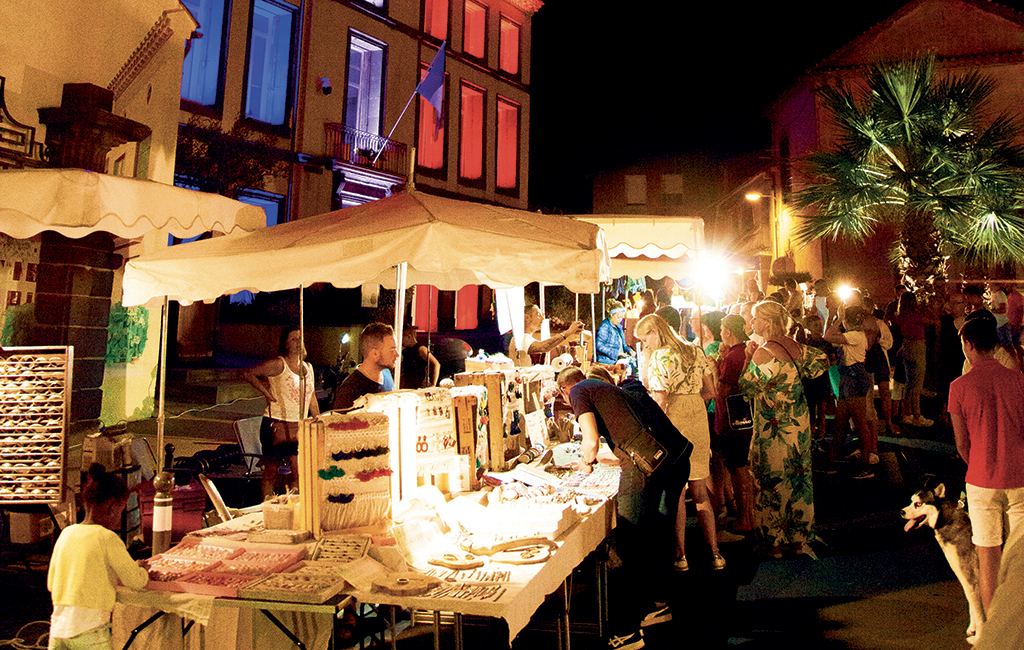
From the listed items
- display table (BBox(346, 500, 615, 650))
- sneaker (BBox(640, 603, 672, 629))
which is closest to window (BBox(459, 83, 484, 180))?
sneaker (BBox(640, 603, 672, 629))

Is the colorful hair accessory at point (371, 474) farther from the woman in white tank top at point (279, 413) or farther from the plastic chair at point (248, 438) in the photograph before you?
the plastic chair at point (248, 438)

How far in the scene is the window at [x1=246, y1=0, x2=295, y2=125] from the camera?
15797mm

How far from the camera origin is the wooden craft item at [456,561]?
292 cm

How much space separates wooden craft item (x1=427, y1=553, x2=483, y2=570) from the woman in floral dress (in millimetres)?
3493

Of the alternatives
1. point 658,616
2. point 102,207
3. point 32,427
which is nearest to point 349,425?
point 102,207

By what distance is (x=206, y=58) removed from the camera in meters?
14.6

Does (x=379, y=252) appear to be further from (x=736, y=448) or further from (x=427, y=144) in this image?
(x=427, y=144)

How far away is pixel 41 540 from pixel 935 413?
12.5 metres

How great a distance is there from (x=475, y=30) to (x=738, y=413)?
735 inches

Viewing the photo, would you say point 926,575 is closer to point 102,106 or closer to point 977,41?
point 102,106

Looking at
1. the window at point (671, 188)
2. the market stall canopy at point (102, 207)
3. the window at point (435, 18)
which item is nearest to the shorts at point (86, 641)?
the market stall canopy at point (102, 207)

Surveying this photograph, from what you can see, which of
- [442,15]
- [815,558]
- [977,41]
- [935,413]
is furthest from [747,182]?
[815,558]

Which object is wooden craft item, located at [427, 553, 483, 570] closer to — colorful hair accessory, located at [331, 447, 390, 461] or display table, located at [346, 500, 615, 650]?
display table, located at [346, 500, 615, 650]

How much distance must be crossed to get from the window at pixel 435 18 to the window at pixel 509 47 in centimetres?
278
